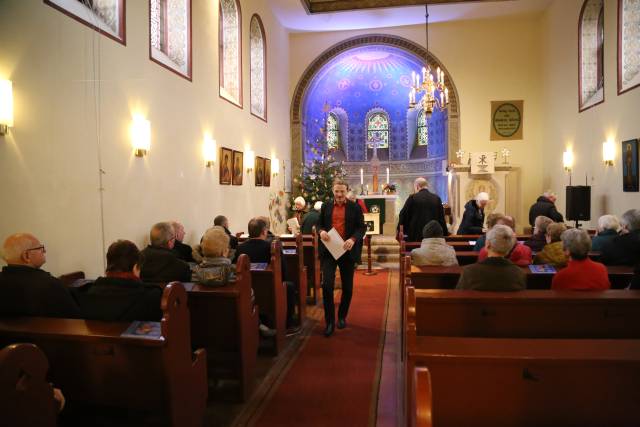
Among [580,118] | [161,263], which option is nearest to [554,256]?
[161,263]

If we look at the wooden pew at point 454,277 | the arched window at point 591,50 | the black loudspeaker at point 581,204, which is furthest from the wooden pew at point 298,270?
the arched window at point 591,50

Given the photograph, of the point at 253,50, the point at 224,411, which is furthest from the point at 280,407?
the point at 253,50

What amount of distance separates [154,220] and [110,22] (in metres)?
2.30

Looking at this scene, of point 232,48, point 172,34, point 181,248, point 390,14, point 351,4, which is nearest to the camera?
point 181,248

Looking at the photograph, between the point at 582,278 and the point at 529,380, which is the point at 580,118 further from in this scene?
the point at 529,380

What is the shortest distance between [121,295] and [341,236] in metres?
2.81

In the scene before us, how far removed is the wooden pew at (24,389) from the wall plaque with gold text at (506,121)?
12.4m

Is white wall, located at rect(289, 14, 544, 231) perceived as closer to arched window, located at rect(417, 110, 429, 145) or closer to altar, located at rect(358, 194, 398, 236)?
altar, located at rect(358, 194, 398, 236)

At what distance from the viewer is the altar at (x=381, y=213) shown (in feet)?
41.4

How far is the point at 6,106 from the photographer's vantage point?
→ 3.53m

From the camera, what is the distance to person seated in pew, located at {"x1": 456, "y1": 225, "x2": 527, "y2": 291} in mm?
3021

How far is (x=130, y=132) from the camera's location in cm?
532

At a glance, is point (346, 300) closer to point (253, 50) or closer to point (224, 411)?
point (224, 411)

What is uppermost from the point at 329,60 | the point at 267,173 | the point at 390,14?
the point at 390,14
